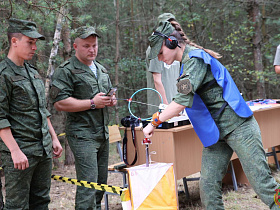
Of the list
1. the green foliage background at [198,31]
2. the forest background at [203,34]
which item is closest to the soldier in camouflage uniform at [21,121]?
the forest background at [203,34]

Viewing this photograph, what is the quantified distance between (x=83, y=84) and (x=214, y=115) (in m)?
1.30

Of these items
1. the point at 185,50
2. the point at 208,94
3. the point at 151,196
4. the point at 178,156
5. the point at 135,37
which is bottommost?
the point at 151,196

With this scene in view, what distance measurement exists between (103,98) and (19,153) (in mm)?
948

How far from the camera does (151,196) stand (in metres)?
3.09

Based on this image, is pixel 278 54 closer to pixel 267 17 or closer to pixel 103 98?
pixel 103 98

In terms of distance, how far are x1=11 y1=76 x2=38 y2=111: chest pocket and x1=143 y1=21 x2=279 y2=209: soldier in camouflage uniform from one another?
36.6 inches

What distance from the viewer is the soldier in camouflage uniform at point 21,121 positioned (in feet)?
8.46

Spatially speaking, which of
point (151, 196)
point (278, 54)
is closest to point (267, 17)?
point (278, 54)

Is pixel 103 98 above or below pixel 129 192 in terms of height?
above

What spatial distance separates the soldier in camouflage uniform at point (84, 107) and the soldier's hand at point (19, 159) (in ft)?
2.14

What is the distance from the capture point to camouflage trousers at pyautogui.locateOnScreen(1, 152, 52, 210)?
265 centimetres

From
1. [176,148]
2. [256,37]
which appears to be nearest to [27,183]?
[176,148]

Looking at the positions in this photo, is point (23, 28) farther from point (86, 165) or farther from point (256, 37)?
point (256, 37)

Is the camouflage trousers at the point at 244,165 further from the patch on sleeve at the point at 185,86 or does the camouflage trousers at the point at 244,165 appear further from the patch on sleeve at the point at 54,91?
the patch on sleeve at the point at 54,91
